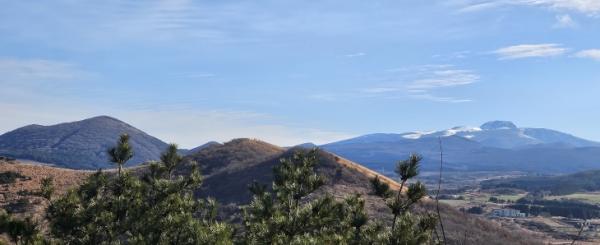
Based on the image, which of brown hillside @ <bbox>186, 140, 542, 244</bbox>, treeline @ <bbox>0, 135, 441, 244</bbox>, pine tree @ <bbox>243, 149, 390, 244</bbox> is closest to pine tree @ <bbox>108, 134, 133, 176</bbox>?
treeline @ <bbox>0, 135, 441, 244</bbox>

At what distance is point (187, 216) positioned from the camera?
2933 centimetres

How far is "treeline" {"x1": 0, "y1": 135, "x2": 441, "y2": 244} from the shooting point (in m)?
26.9

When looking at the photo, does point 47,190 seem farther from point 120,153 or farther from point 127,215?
point 120,153

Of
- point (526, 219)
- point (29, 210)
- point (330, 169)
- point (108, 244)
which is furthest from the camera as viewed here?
point (526, 219)

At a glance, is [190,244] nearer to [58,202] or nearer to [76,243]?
[76,243]

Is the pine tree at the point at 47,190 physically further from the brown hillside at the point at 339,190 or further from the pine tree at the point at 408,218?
the brown hillside at the point at 339,190

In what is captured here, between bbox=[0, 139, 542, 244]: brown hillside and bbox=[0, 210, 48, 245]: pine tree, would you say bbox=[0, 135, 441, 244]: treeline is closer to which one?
bbox=[0, 210, 48, 245]: pine tree

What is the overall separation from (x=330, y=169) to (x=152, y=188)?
8277 centimetres

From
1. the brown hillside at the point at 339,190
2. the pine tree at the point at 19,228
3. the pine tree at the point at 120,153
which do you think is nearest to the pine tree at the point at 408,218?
the pine tree at the point at 120,153

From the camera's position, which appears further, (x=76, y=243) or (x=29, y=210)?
(x=29, y=210)

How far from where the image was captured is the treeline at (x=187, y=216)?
2691 centimetres

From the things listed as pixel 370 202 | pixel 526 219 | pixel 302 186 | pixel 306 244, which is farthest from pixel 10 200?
pixel 526 219

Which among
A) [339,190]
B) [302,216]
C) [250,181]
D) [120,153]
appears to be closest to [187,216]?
[302,216]

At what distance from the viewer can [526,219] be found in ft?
506
